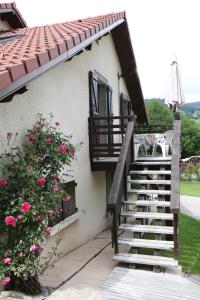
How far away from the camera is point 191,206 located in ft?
54.4

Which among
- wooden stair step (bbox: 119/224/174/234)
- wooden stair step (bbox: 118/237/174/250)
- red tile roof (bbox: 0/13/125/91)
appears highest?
red tile roof (bbox: 0/13/125/91)

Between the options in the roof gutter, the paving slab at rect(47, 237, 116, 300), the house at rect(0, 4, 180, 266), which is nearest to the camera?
the roof gutter

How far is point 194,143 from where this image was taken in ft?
177

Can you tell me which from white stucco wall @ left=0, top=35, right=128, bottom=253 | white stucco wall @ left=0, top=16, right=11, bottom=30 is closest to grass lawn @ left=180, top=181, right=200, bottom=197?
white stucco wall @ left=0, top=35, right=128, bottom=253

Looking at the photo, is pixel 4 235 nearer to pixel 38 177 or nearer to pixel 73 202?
pixel 38 177

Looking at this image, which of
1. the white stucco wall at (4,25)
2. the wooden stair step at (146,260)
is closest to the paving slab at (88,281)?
the wooden stair step at (146,260)

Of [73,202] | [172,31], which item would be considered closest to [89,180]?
[73,202]

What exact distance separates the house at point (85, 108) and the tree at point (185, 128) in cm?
4202

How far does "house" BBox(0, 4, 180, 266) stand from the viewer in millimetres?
5109

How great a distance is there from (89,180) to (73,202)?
3.98 ft

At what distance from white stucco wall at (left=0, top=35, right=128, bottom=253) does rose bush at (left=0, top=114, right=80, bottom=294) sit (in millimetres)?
407

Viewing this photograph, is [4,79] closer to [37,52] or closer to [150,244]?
[37,52]

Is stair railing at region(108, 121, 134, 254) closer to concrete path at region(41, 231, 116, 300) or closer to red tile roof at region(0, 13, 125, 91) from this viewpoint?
concrete path at region(41, 231, 116, 300)

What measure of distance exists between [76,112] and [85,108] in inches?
28.3
